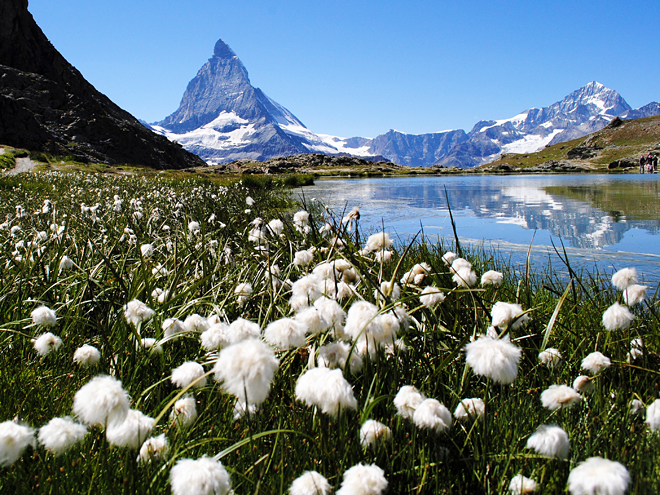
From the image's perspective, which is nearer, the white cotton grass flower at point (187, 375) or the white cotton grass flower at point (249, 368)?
the white cotton grass flower at point (249, 368)

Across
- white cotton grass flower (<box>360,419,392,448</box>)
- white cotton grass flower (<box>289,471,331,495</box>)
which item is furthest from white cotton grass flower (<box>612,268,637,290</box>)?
white cotton grass flower (<box>289,471,331,495</box>)

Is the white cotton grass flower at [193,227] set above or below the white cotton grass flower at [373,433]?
above

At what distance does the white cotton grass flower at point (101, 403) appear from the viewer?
96 centimetres

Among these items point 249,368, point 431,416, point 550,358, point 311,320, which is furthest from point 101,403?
point 550,358

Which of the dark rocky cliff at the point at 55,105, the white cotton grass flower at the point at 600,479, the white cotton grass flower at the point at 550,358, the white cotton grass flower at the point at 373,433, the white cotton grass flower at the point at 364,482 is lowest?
the white cotton grass flower at the point at 550,358

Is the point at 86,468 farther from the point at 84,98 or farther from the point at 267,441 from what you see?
the point at 84,98

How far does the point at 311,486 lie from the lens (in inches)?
39.4

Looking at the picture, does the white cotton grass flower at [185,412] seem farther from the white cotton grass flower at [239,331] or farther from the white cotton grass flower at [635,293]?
the white cotton grass flower at [635,293]

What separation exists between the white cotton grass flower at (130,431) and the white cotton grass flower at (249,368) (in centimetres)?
29

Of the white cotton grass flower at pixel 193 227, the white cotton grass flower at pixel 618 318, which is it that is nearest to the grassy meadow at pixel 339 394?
the white cotton grass flower at pixel 618 318

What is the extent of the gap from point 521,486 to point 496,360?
0.35 meters

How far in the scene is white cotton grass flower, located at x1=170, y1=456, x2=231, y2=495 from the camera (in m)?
0.89

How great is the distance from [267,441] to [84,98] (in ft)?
264

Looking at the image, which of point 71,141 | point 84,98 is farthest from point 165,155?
point 71,141
